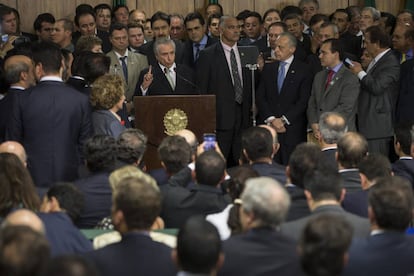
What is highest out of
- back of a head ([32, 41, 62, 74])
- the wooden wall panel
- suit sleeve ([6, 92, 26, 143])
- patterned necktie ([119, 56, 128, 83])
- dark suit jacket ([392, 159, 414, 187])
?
the wooden wall panel

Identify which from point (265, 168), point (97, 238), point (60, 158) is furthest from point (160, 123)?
point (97, 238)

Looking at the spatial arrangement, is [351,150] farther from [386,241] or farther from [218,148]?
[386,241]

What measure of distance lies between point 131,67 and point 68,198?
158 inches

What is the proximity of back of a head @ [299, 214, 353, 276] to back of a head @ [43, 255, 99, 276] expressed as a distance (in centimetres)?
86

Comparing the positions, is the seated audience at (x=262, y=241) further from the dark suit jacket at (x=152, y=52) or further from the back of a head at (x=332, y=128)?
the dark suit jacket at (x=152, y=52)

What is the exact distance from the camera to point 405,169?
5.77 m

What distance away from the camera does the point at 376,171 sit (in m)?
4.79

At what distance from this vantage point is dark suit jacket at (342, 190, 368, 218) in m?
4.65

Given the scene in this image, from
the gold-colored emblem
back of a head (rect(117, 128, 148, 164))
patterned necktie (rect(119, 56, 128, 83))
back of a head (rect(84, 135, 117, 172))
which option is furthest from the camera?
patterned necktie (rect(119, 56, 128, 83))

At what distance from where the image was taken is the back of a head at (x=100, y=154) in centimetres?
497

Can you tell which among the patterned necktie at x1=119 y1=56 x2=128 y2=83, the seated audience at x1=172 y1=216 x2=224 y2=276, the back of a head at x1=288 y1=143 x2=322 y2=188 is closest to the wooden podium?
the patterned necktie at x1=119 y1=56 x2=128 y2=83

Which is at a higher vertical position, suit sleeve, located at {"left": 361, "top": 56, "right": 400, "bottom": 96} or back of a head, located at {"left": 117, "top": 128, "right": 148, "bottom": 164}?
suit sleeve, located at {"left": 361, "top": 56, "right": 400, "bottom": 96}

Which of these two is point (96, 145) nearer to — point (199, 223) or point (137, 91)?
point (199, 223)

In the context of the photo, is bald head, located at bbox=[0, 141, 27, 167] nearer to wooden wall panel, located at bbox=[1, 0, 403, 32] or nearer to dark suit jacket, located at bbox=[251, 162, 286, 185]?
→ dark suit jacket, located at bbox=[251, 162, 286, 185]
